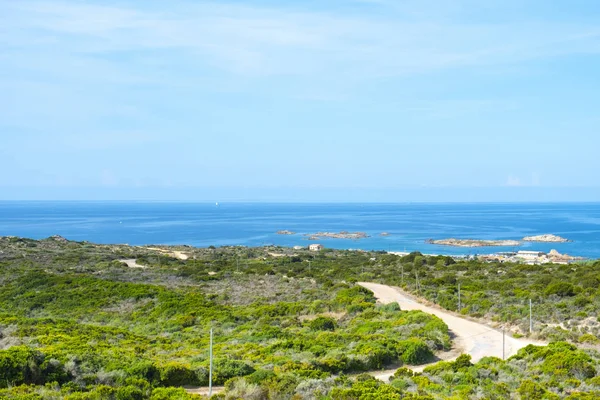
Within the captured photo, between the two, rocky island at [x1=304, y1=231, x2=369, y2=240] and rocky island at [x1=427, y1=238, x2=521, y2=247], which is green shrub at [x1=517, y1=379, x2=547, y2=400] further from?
rocky island at [x1=304, y1=231, x2=369, y2=240]

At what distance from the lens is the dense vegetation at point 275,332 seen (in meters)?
12.5

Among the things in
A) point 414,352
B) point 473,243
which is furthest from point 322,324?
point 473,243

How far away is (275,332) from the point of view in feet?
68.5

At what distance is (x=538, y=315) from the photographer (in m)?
23.5

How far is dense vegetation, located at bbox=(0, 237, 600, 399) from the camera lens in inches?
492

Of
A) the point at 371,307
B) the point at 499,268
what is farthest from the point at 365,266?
the point at 371,307

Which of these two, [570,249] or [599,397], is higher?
[599,397]

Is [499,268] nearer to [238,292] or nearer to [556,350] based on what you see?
[238,292]

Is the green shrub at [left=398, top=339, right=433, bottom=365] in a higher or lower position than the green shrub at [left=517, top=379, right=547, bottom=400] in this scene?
lower

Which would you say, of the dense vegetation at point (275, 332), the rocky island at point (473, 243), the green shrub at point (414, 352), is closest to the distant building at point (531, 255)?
the rocky island at point (473, 243)

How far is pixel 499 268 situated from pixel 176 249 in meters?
48.4

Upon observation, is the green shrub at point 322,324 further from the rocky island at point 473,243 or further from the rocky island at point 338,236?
the rocky island at point 338,236

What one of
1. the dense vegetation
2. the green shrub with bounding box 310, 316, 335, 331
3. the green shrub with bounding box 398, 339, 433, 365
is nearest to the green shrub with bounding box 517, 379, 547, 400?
the dense vegetation

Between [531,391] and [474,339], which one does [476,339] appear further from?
[531,391]
